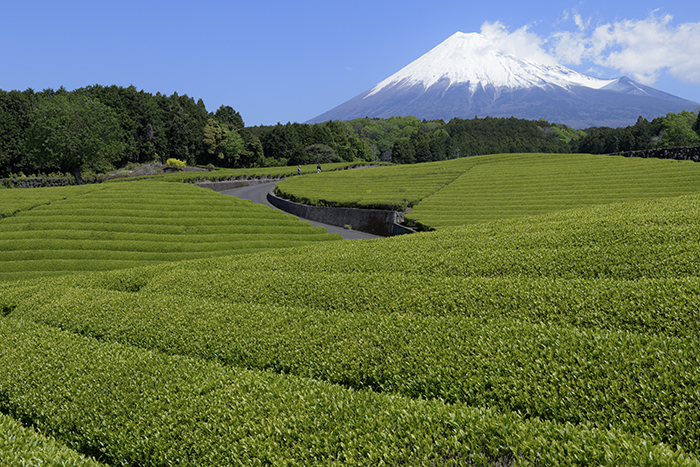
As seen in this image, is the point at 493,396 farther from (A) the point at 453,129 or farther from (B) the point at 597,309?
(A) the point at 453,129

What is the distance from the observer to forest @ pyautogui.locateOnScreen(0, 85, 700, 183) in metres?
53.6

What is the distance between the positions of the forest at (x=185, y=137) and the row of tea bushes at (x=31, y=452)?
5785 cm

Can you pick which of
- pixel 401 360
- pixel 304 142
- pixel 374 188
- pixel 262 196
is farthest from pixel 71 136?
pixel 304 142

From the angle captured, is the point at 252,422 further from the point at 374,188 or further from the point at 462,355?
the point at 374,188

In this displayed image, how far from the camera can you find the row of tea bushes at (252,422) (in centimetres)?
430

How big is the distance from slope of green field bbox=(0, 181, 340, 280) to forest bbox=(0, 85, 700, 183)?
2905 cm

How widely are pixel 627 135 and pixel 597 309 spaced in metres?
112

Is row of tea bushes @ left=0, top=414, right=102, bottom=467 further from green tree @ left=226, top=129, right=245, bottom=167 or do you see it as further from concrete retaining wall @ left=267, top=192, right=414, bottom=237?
green tree @ left=226, top=129, right=245, bottom=167

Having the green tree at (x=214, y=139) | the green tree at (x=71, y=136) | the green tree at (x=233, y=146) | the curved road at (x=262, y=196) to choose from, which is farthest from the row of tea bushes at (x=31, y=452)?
the green tree at (x=214, y=139)

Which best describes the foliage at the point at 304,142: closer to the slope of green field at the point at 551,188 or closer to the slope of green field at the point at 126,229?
the slope of green field at the point at 551,188

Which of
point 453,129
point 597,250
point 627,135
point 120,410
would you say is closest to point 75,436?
point 120,410

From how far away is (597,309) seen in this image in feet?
23.8

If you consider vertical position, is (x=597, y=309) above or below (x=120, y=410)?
above

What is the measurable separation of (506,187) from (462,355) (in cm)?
3333
